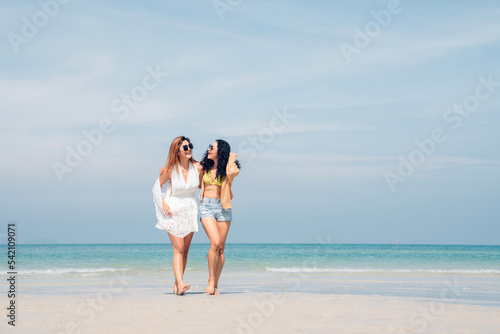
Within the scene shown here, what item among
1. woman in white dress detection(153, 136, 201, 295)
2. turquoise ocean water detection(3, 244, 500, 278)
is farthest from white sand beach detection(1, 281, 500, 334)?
turquoise ocean water detection(3, 244, 500, 278)

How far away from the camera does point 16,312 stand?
624 cm

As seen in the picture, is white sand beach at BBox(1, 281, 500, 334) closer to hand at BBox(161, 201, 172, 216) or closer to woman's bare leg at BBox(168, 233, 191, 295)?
woman's bare leg at BBox(168, 233, 191, 295)

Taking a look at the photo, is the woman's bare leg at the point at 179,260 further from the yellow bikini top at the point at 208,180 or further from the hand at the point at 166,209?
the yellow bikini top at the point at 208,180

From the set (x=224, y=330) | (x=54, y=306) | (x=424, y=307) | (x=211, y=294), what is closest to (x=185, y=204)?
(x=211, y=294)

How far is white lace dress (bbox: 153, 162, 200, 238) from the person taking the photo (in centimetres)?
738

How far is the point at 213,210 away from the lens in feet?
24.1

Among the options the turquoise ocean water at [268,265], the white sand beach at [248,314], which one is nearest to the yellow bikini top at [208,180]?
the white sand beach at [248,314]

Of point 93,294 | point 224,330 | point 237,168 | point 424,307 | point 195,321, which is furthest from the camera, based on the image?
point 93,294

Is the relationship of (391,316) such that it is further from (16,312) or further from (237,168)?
(16,312)

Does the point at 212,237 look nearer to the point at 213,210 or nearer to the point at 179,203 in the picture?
the point at 213,210

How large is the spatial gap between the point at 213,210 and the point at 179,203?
1.64 feet

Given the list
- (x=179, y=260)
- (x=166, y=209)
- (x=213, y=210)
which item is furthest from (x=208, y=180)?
(x=179, y=260)

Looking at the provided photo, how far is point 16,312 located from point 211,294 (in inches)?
101

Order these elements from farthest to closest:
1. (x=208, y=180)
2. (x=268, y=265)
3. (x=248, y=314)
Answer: (x=268, y=265) → (x=208, y=180) → (x=248, y=314)
